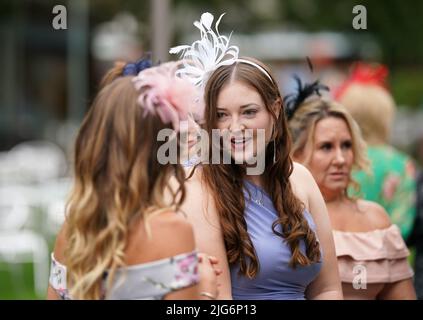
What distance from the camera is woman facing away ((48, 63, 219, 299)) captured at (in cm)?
263

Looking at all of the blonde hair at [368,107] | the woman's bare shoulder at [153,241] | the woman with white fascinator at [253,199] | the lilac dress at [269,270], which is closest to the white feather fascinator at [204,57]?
the woman with white fascinator at [253,199]

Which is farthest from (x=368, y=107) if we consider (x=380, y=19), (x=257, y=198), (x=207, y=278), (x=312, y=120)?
(x=380, y=19)

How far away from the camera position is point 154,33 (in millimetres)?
6953

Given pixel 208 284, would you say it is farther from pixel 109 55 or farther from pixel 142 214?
pixel 109 55

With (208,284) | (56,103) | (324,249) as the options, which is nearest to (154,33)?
(324,249)

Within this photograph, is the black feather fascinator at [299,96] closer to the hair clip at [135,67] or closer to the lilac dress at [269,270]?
the lilac dress at [269,270]

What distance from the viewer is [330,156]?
414cm

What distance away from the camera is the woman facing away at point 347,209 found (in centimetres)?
402

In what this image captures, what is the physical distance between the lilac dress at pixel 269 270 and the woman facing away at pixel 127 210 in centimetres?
45

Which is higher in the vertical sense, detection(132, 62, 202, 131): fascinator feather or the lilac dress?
detection(132, 62, 202, 131): fascinator feather

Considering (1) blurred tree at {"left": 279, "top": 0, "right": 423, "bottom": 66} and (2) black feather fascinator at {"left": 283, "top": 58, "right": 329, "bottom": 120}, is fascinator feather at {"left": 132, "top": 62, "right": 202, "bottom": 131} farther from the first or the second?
(1) blurred tree at {"left": 279, "top": 0, "right": 423, "bottom": 66}

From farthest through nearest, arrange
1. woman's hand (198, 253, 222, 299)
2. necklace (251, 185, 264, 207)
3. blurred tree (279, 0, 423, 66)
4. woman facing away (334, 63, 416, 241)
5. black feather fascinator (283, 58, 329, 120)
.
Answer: blurred tree (279, 0, 423, 66) < woman facing away (334, 63, 416, 241) < black feather fascinator (283, 58, 329, 120) < necklace (251, 185, 264, 207) < woman's hand (198, 253, 222, 299)

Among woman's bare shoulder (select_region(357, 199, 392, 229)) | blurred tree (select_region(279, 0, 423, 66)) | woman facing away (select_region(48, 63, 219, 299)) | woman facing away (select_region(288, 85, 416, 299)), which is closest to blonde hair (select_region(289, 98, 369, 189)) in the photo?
woman facing away (select_region(288, 85, 416, 299))

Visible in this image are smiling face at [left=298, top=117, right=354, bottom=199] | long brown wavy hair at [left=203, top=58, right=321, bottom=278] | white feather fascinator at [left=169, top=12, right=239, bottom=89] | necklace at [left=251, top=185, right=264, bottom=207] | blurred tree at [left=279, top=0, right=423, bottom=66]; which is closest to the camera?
long brown wavy hair at [left=203, top=58, right=321, bottom=278]
